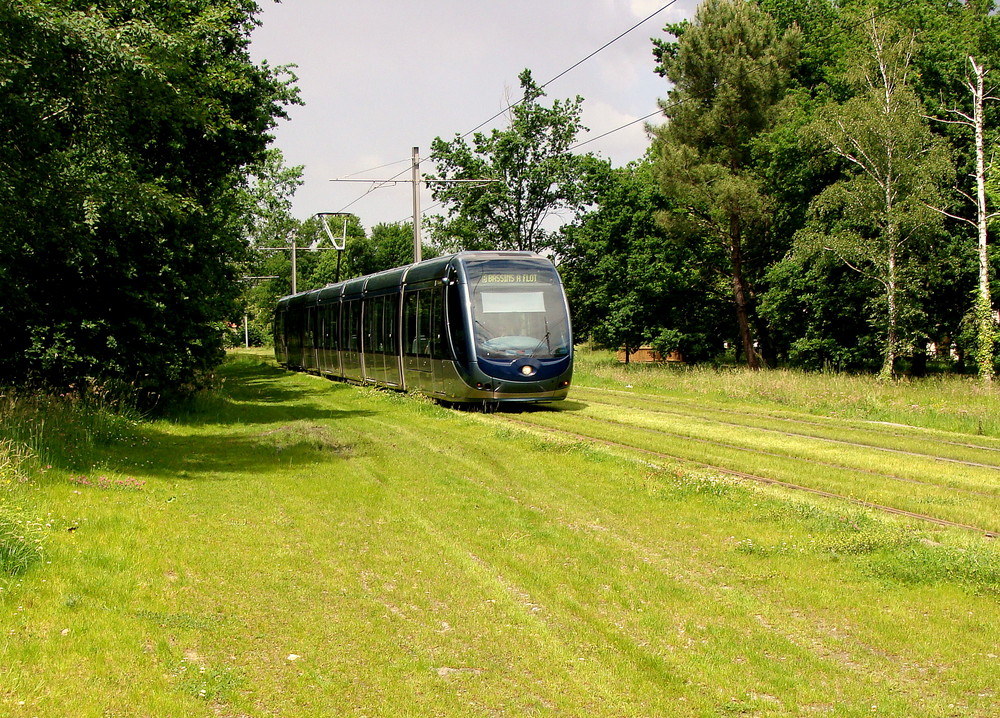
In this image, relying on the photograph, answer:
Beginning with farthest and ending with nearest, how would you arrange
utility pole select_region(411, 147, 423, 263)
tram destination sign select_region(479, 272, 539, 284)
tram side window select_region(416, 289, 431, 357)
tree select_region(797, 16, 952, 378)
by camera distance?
utility pole select_region(411, 147, 423, 263) < tree select_region(797, 16, 952, 378) < tram side window select_region(416, 289, 431, 357) < tram destination sign select_region(479, 272, 539, 284)

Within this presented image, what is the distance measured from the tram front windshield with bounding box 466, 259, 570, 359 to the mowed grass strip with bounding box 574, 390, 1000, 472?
8.41 feet

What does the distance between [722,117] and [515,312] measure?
953 inches

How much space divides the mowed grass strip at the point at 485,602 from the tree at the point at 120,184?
4327 mm

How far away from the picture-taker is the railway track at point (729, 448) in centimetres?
892

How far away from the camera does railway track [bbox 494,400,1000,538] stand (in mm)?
8920

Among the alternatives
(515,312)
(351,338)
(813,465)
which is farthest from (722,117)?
(813,465)

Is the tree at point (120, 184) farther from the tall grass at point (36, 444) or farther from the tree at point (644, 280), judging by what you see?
the tree at point (644, 280)

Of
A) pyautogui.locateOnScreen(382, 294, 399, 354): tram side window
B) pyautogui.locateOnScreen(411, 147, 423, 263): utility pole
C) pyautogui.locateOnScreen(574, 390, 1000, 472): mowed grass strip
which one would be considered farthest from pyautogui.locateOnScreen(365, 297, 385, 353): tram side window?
pyautogui.locateOnScreen(411, 147, 423, 263): utility pole

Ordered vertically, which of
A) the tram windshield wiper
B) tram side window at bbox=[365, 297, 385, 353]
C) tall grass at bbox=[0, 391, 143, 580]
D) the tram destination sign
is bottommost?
tall grass at bbox=[0, 391, 143, 580]

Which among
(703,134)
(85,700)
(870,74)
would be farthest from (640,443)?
(703,134)

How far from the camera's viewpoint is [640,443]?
13719mm

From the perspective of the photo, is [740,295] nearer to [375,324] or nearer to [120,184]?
[375,324]

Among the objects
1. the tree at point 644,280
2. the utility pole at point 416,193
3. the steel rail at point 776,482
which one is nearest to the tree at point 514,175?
the tree at point 644,280

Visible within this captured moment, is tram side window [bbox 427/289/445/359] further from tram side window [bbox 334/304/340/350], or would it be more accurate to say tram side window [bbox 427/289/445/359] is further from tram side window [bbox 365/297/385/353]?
tram side window [bbox 334/304/340/350]
